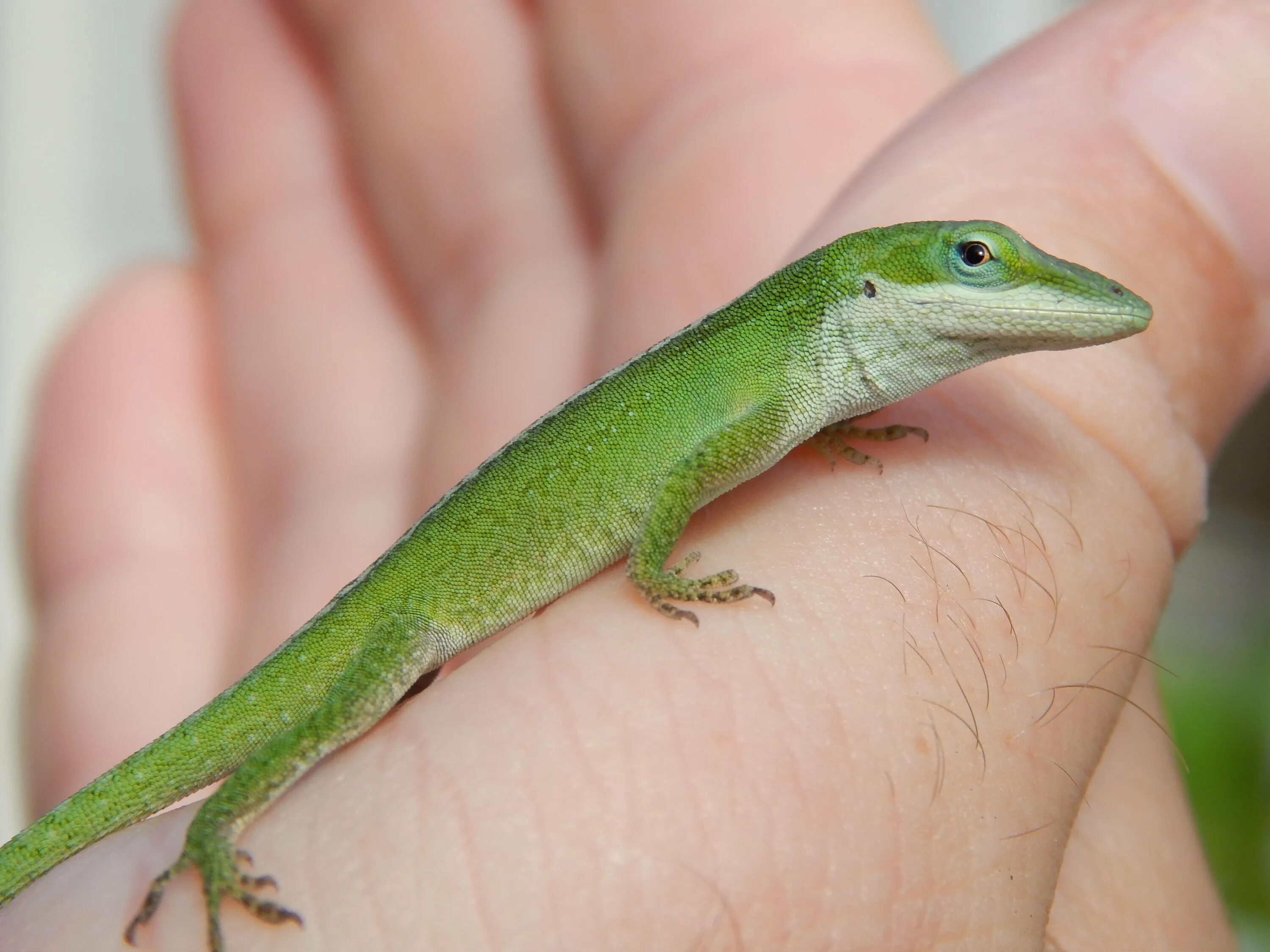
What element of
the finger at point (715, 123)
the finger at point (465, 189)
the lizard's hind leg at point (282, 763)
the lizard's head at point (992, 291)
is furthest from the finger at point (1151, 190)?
the finger at point (465, 189)

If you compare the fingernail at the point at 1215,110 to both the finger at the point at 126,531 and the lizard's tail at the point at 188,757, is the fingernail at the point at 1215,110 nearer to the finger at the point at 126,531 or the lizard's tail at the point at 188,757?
Result: the lizard's tail at the point at 188,757

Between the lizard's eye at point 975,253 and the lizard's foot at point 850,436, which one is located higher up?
the lizard's eye at point 975,253

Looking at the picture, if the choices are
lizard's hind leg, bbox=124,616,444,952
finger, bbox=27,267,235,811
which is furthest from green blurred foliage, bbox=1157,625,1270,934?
finger, bbox=27,267,235,811

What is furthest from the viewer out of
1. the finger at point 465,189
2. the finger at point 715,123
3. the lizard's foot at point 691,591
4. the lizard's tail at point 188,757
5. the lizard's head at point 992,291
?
the finger at point 465,189

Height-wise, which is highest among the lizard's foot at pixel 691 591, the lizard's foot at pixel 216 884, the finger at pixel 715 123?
the finger at pixel 715 123

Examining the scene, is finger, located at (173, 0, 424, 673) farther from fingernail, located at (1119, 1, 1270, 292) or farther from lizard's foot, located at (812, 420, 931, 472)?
fingernail, located at (1119, 1, 1270, 292)

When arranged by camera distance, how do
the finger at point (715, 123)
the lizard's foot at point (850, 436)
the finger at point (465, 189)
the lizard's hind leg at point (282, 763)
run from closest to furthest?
the lizard's hind leg at point (282, 763) → the lizard's foot at point (850, 436) → the finger at point (715, 123) → the finger at point (465, 189)
